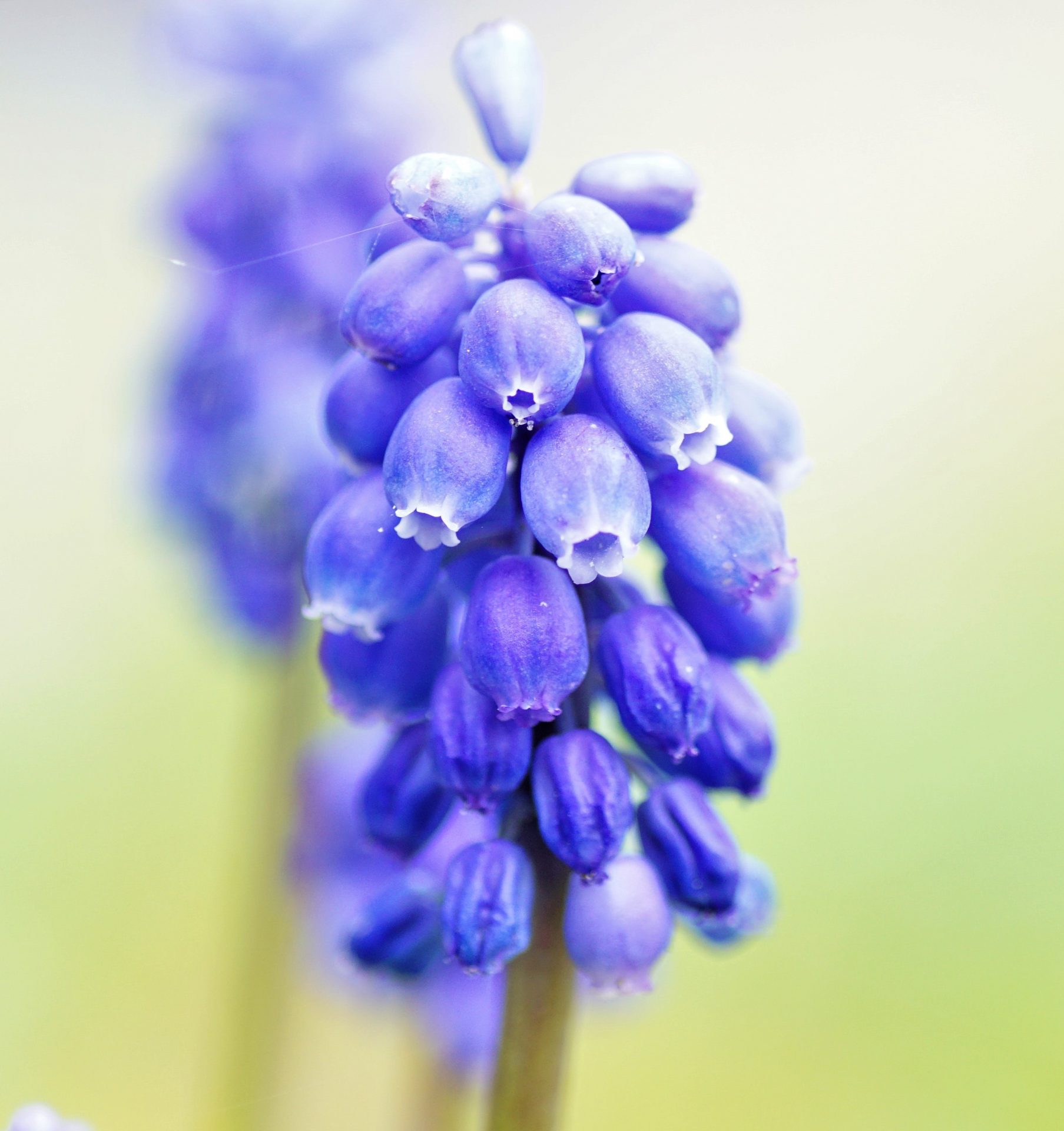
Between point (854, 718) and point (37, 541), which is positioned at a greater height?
point (37, 541)

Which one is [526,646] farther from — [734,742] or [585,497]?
[734,742]

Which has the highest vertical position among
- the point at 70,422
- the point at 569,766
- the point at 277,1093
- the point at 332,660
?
the point at 70,422

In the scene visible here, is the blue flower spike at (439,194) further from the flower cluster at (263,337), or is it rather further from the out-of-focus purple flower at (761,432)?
the flower cluster at (263,337)

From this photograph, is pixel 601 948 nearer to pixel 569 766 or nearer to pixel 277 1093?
pixel 569 766

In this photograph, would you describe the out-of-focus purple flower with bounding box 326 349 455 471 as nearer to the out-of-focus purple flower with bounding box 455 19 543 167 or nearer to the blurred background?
the out-of-focus purple flower with bounding box 455 19 543 167

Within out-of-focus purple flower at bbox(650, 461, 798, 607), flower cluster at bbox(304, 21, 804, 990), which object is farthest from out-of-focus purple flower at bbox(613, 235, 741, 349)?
out-of-focus purple flower at bbox(650, 461, 798, 607)

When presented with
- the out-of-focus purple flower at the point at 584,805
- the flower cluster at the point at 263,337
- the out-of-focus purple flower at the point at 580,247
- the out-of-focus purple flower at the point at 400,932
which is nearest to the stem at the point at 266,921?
the flower cluster at the point at 263,337

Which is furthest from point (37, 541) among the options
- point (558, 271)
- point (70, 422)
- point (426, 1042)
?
point (558, 271)
